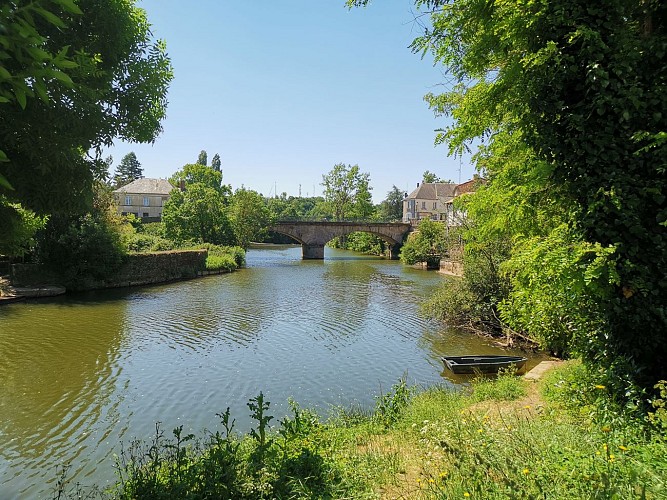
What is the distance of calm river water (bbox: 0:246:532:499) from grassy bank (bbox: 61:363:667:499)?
2.84 m

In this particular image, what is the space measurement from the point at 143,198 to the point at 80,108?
76635 millimetres

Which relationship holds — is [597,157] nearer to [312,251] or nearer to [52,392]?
[52,392]

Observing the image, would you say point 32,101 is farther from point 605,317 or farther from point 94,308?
point 94,308

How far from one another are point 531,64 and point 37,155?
6.31 m

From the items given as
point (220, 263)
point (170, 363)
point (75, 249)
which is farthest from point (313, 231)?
point (170, 363)

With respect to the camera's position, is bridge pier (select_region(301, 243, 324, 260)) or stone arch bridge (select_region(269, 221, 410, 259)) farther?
bridge pier (select_region(301, 243, 324, 260))

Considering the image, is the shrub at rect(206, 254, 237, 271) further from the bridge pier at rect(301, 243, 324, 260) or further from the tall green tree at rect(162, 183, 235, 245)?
the bridge pier at rect(301, 243, 324, 260)

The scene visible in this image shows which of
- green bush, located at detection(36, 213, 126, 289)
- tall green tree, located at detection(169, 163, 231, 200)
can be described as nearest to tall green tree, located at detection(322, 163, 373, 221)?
tall green tree, located at detection(169, 163, 231, 200)

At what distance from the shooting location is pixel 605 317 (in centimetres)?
603

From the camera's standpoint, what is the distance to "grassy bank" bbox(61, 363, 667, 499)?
12.2ft

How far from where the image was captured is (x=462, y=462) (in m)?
4.46

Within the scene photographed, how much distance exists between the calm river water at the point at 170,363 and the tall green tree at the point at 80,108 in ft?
15.7

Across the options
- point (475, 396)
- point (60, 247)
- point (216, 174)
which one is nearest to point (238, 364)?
point (475, 396)

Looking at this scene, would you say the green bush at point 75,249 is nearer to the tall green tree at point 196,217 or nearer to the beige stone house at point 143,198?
the tall green tree at point 196,217
